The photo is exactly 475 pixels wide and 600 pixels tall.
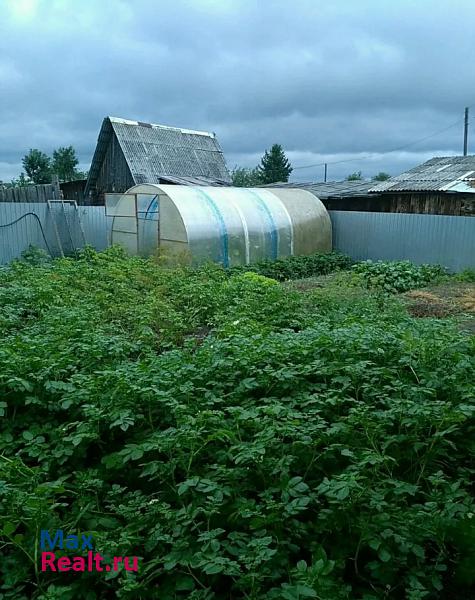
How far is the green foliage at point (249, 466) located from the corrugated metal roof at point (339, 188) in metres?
12.5

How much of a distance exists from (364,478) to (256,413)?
62 cm

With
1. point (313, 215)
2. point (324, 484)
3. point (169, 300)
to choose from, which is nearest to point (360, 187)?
point (313, 215)

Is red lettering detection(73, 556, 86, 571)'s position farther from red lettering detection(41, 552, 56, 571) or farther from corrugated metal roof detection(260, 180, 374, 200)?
corrugated metal roof detection(260, 180, 374, 200)

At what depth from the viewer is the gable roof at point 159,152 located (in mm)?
19328

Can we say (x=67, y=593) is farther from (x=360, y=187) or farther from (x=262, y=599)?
(x=360, y=187)

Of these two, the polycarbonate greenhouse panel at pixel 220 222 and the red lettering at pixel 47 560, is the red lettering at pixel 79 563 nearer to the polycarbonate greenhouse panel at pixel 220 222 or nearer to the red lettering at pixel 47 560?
the red lettering at pixel 47 560

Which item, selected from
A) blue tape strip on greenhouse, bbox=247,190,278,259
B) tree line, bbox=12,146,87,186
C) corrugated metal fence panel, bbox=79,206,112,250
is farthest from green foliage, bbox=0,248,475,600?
tree line, bbox=12,146,87,186

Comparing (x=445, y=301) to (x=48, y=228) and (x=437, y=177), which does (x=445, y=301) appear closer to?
(x=437, y=177)

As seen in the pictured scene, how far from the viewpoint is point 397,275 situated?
10352 millimetres

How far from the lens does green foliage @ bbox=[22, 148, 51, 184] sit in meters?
30.2

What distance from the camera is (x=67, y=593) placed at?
185cm

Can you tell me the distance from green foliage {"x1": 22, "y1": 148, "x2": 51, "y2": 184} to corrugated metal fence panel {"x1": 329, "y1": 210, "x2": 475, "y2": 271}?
22996 mm

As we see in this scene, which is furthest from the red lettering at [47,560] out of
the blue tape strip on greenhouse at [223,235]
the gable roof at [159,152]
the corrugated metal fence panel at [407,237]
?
the gable roof at [159,152]

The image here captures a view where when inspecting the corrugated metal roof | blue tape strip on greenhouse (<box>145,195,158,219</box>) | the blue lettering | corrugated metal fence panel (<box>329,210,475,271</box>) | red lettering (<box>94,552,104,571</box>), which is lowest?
red lettering (<box>94,552,104,571</box>)
